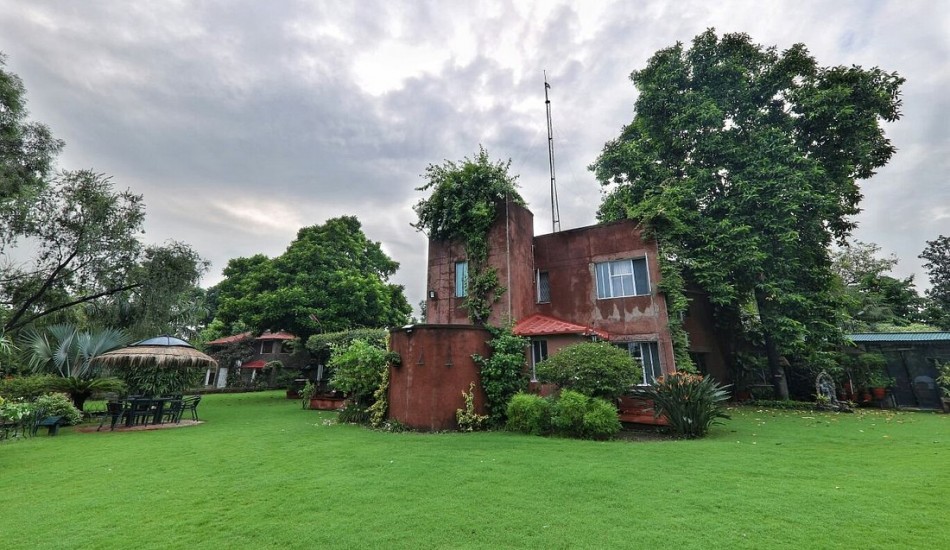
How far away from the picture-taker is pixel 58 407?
11.4 metres

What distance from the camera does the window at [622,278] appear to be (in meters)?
14.0

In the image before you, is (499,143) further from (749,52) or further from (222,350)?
(222,350)

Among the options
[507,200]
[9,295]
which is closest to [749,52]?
[507,200]

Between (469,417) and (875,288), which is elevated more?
(875,288)

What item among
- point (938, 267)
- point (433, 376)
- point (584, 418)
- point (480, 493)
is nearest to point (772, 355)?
point (584, 418)

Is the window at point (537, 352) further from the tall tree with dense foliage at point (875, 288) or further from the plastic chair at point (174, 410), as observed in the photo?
the tall tree with dense foliage at point (875, 288)

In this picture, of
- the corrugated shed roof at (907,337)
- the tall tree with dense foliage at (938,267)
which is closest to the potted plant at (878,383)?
the corrugated shed roof at (907,337)

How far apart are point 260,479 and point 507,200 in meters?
11.5

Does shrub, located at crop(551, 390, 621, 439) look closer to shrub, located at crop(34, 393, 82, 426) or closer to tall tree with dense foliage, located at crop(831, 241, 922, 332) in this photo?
shrub, located at crop(34, 393, 82, 426)

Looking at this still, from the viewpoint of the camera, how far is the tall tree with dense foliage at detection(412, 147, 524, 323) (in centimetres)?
1412

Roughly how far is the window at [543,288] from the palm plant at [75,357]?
16.1 m

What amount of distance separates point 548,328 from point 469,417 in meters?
4.12

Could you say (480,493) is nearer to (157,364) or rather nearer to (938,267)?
(157,364)

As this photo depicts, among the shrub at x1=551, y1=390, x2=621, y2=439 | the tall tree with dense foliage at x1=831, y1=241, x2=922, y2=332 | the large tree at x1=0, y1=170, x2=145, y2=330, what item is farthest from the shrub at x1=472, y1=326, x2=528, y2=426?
the tall tree with dense foliage at x1=831, y1=241, x2=922, y2=332
